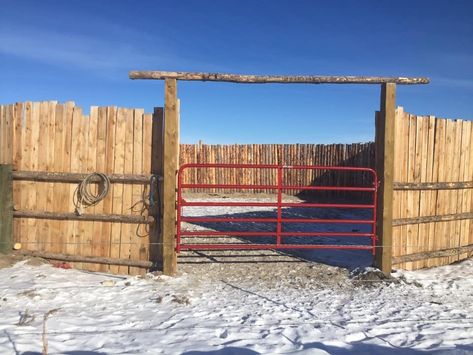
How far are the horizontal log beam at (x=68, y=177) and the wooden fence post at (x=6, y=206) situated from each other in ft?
0.39

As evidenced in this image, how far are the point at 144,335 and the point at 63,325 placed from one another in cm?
84

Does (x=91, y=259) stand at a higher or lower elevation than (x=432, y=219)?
lower

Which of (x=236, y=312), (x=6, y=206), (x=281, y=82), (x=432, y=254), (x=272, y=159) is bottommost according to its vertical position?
(x=236, y=312)

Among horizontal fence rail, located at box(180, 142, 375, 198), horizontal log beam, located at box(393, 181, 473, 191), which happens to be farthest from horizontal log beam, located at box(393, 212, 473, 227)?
horizontal fence rail, located at box(180, 142, 375, 198)

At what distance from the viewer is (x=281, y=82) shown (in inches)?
258

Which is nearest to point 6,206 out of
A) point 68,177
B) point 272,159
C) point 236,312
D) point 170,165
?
point 68,177

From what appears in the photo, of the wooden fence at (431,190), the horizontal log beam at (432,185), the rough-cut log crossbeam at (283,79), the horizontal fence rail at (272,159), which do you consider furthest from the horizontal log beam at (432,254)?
the horizontal fence rail at (272,159)

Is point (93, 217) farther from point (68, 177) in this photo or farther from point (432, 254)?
point (432, 254)

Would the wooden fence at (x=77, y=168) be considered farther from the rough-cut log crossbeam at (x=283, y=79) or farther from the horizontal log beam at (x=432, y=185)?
the horizontal log beam at (x=432, y=185)

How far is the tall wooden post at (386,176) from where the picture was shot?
662 cm

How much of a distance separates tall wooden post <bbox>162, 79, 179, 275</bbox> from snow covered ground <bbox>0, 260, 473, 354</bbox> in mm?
577

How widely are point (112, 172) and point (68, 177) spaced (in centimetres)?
64

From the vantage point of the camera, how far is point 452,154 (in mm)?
7523

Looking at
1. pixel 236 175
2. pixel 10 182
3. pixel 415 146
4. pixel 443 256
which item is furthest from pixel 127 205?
pixel 236 175
